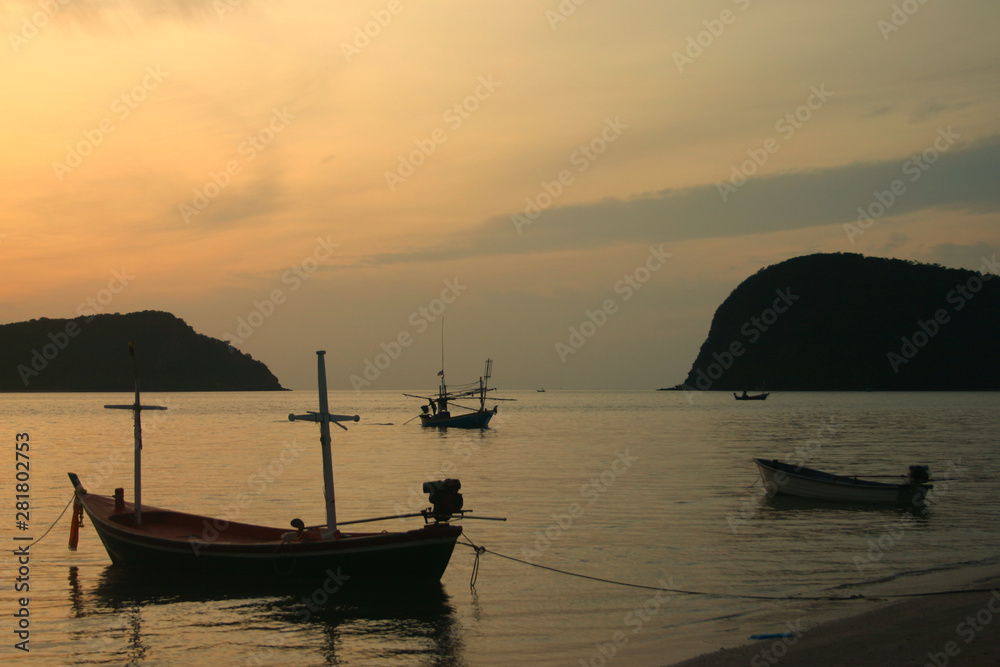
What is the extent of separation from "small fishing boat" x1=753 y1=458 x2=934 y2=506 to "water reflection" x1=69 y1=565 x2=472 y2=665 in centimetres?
1783

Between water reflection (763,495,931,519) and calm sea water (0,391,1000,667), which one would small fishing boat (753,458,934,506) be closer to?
water reflection (763,495,931,519)

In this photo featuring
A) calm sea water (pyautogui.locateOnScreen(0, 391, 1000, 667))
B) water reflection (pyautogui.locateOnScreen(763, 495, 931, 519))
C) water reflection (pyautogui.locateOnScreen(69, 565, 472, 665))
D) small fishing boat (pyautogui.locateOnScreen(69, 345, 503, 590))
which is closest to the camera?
water reflection (pyautogui.locateOnScreen(69, 565, 472, 665))

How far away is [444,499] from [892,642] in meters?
7.96

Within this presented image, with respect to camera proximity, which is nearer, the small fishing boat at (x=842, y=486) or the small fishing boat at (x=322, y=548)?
the small fishing boat at (x=322, y=548)

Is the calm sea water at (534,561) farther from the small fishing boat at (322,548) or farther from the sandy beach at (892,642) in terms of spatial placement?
the sandy beach at (892,642)

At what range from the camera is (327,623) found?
14578 mm

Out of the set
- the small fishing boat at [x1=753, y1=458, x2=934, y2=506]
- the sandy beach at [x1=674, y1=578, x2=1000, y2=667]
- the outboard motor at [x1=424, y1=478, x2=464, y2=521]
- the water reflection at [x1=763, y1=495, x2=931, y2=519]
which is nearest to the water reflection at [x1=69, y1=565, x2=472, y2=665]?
the outboard motor at [x1=424, y1=478, x2=464, y2=521]

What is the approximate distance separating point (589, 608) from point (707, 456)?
36525 mm

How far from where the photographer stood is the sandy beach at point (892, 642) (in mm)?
Result: 10680

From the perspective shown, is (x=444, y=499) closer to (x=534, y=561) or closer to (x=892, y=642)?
(x=534, y=561)

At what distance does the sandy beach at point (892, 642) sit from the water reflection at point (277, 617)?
461 centimetres

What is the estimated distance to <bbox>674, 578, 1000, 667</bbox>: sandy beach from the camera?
1068cm

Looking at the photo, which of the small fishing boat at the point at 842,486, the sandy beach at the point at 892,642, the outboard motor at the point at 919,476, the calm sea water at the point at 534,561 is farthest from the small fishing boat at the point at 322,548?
the outboard motor at the point at 919,476

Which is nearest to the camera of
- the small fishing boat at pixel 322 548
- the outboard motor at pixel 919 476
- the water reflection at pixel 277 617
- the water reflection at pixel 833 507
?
the water reflection at pixel 277 617
